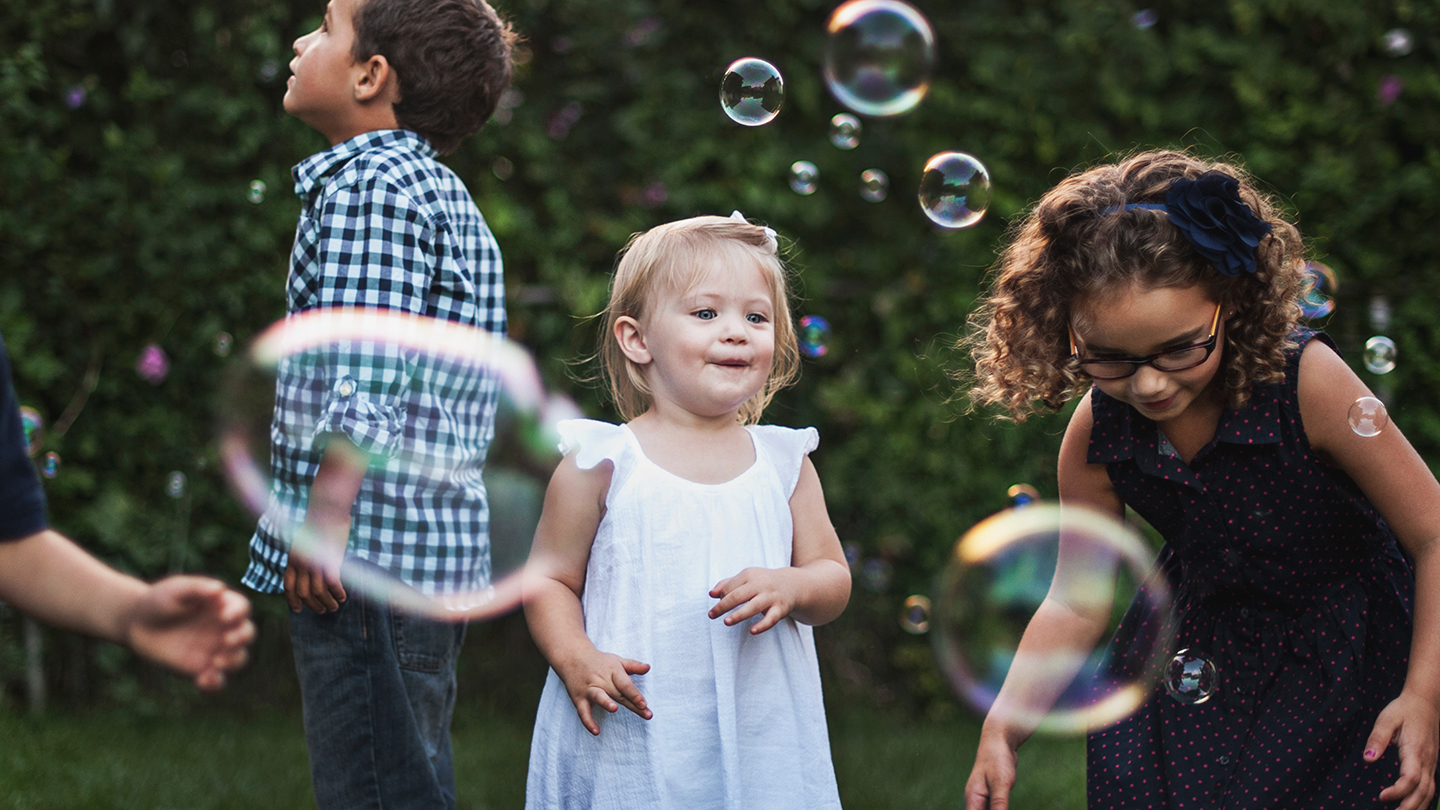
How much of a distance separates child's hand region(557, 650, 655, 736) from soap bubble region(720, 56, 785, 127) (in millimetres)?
1403

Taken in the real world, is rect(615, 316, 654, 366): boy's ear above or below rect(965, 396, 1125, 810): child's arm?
above

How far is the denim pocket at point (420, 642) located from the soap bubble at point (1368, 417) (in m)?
1.53

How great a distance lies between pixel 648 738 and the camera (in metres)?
1.76

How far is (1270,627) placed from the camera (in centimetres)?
190

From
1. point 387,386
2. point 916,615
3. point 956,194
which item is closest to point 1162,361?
point 956,194

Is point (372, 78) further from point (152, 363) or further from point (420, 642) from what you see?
point (152, 363)

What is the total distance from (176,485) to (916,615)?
7.84 ft

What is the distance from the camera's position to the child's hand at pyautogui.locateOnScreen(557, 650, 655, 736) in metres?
1.68

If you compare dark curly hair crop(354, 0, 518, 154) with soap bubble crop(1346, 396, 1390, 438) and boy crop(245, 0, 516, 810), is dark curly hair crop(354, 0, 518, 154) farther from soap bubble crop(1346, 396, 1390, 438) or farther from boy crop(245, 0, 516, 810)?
soap bubble crop(1346, 396, 1390, 438)

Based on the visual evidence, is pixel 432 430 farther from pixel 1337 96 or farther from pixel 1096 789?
pixel 1337 96

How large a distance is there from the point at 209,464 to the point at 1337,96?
12.4ft

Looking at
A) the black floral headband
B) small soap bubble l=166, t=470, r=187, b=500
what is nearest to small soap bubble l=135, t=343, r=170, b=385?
small soap bubble l=166, t=470, r=187, b=500

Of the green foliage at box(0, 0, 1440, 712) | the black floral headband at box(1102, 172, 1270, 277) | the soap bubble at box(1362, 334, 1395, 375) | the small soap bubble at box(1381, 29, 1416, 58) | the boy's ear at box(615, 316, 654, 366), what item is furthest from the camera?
the green foliage at box(0, 0, 1440, 712)

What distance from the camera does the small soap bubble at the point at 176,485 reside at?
3.79 m
